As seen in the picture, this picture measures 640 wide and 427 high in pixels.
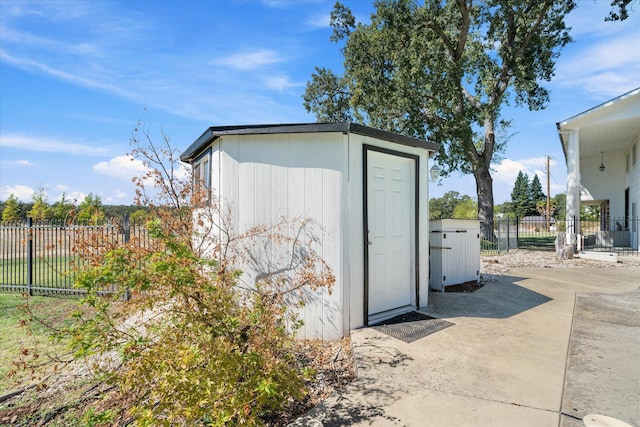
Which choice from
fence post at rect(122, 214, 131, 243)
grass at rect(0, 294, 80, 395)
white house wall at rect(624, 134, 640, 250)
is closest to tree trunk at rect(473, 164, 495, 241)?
white house wall at rect(624, 134, 640, 250)

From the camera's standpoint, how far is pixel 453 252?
20.8 ft

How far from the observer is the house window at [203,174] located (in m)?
4.35

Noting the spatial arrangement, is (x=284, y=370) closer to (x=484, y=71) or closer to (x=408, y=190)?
(x=408, y=190)

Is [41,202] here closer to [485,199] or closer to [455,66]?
[455,66]

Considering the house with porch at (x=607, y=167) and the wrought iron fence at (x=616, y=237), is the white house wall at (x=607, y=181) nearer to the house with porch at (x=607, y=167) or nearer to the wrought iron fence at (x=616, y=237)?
the house with porch at (x=607, y=167)

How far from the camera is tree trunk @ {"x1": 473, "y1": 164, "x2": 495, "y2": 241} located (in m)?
14.9

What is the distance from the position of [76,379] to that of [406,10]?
15470 millimetres

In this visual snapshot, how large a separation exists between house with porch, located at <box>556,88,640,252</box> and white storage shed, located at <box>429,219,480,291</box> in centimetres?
776

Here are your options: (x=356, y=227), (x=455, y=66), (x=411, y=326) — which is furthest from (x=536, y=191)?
(x=356, y=227)

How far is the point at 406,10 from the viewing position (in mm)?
13297

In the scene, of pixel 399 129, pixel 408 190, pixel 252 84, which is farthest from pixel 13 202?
pixel 408 190

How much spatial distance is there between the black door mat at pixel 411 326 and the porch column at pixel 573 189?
1077cm

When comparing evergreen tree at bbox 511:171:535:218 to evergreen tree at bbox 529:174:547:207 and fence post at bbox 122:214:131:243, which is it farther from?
fence post at bbox 122:214:131:243

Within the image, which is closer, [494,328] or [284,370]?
[284,370]
